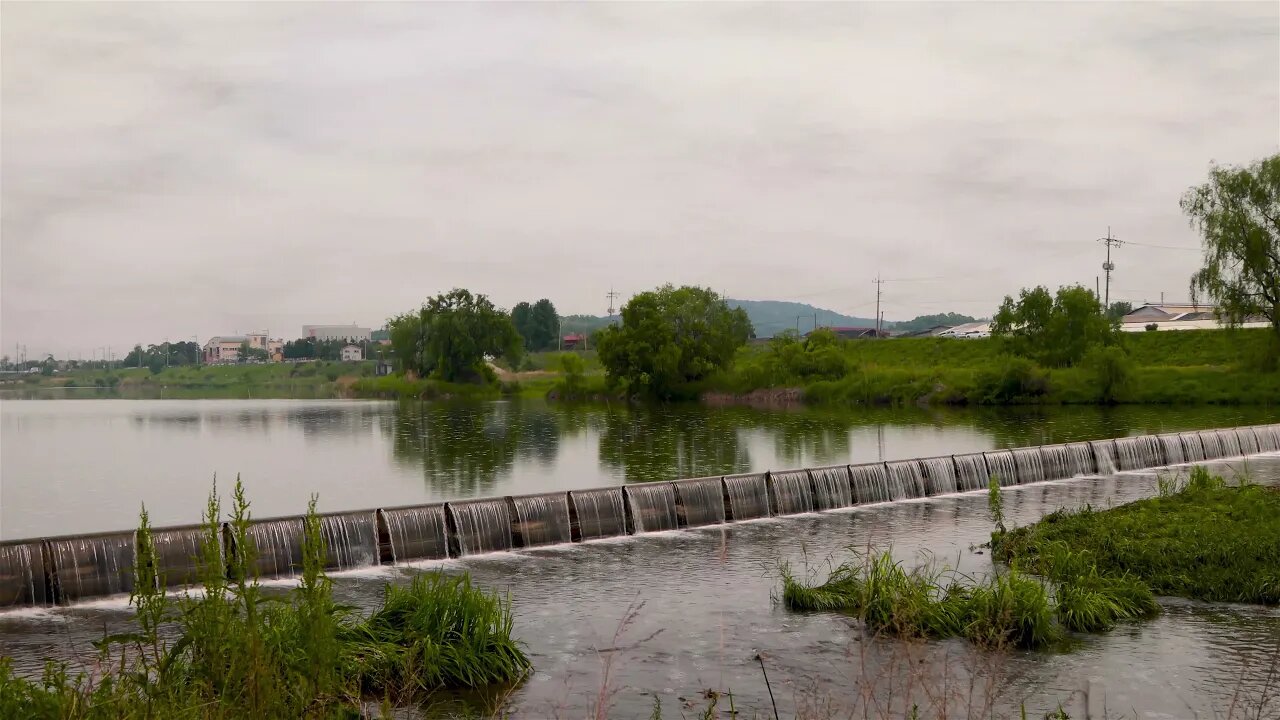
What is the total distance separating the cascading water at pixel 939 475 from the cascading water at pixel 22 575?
17.8 metres

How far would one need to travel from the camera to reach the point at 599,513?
66.3 ft

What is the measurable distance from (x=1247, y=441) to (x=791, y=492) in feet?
66.3

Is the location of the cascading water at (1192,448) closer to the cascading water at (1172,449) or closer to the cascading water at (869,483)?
the cascading water at (1172,449)

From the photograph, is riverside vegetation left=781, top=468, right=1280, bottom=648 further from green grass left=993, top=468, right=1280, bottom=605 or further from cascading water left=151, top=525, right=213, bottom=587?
cascading water left=151, top=525, right=213, bottom=587

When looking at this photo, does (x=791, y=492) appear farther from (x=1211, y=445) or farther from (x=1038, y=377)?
(x=1038, y=377)

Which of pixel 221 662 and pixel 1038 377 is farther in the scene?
pixel 1038 377

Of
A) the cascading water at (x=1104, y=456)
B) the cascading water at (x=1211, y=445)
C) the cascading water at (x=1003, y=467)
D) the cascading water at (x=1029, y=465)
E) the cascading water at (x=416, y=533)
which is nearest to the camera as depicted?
the cascading water at (x=416, y=533)

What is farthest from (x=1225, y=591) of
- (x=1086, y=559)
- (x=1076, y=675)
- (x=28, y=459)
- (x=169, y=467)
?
(x=28, y=459)

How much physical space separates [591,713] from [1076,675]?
15.9ft

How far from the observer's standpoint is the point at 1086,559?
596 inches

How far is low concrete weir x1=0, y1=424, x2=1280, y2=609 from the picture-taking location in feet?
50.2

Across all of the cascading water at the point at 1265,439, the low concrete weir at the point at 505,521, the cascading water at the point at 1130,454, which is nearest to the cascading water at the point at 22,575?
the low concrete weir at the point at 505,521

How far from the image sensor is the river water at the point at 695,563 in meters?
10.5

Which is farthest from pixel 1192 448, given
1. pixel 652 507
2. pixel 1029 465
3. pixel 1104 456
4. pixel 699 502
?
pixel 652 507
